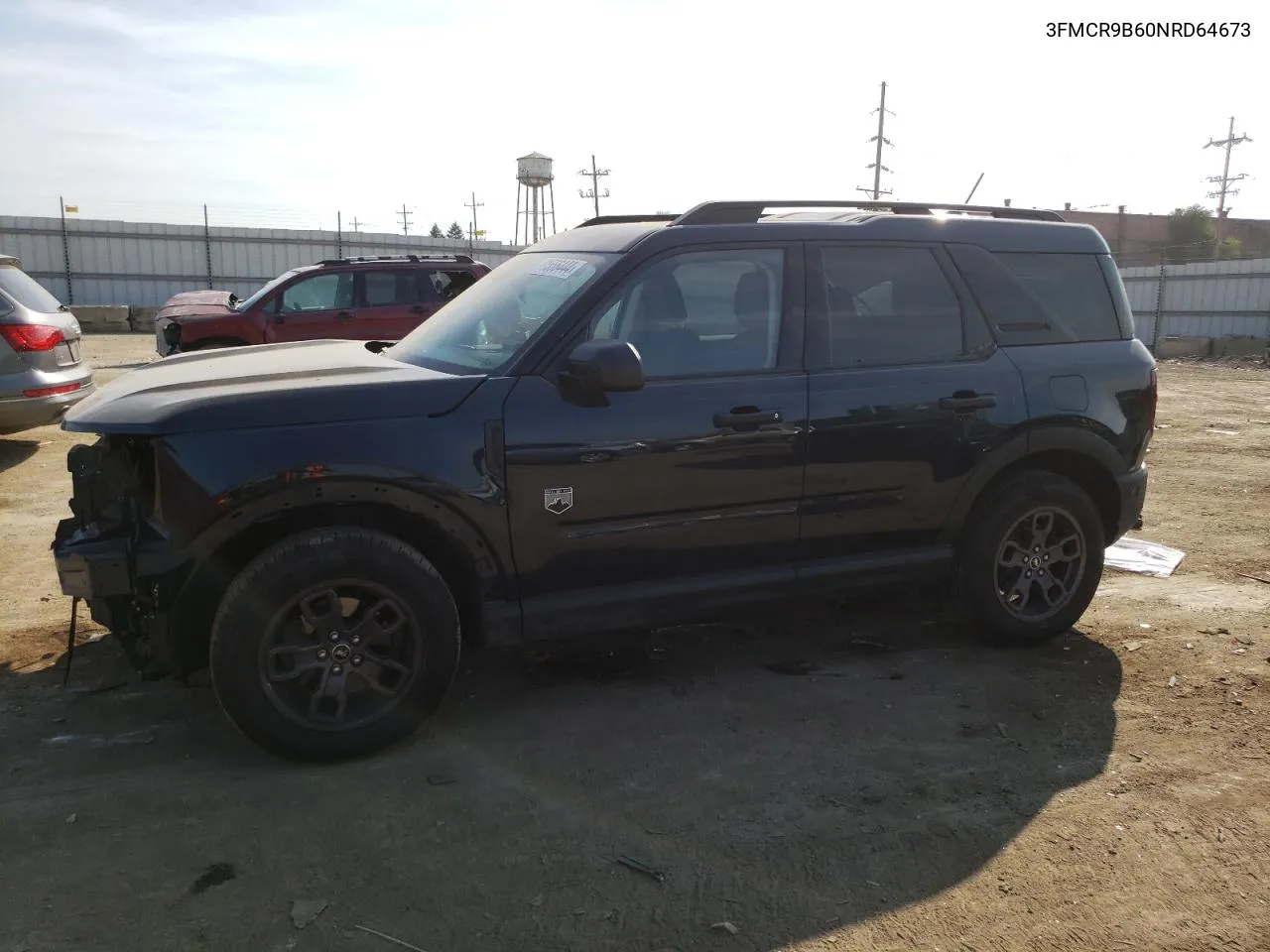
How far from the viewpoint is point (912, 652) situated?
15.3 feet

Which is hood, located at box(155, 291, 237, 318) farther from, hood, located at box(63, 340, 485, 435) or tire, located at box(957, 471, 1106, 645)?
tire, located at box(957, 471, 1106, 645)

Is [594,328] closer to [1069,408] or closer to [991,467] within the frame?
[991,467]

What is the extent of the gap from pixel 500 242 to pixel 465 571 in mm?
30128

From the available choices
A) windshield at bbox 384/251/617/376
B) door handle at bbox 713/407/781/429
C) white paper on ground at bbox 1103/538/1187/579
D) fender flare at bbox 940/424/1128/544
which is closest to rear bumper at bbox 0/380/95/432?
windshield at bbox 384/251/617/376

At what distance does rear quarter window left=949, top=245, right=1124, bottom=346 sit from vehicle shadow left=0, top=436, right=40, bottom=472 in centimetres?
778

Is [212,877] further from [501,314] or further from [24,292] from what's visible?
[24,292]

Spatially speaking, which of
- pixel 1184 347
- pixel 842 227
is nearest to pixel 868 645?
pixel 842 227

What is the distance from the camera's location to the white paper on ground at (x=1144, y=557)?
5.86 meters

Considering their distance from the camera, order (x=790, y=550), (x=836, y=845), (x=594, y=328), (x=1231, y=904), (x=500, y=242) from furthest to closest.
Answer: (x=500, y=242), (x=790, y=550), (x=594, y=328), (x=836, y=845), (x=1231, y=904)

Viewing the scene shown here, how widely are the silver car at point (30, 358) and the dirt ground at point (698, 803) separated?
330cm

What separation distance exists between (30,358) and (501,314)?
552 cm

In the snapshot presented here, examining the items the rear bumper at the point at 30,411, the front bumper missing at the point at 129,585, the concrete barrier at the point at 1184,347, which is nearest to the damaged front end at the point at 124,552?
the front bumper missing at the point at 129,585

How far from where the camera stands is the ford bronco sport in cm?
340

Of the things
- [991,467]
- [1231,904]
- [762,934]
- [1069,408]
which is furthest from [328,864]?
[1069,408]
